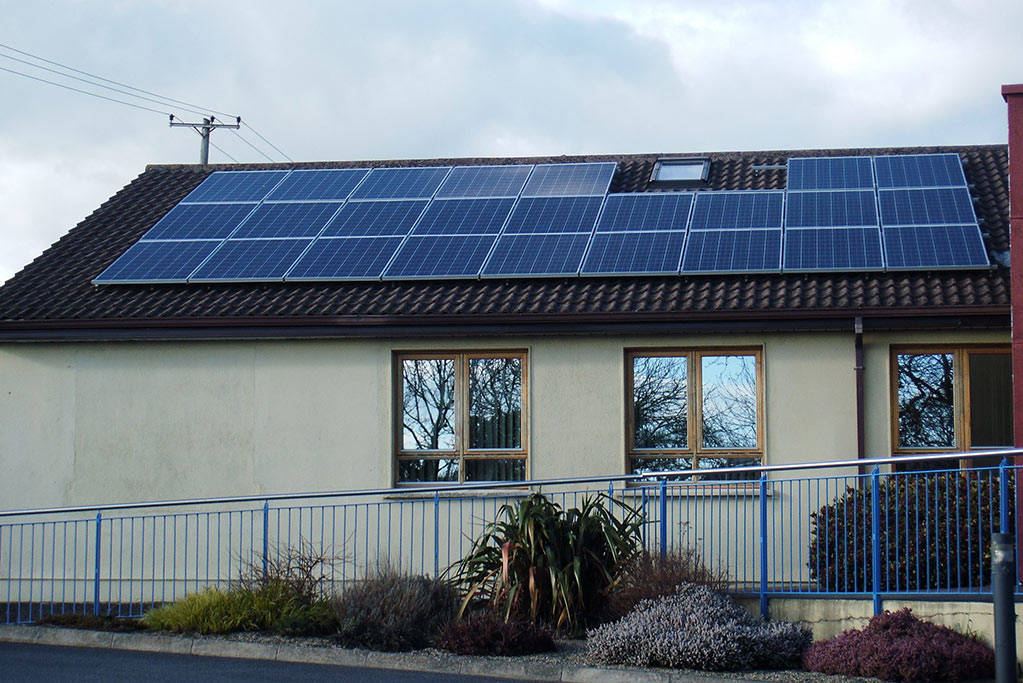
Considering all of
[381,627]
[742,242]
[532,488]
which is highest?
[742,242]

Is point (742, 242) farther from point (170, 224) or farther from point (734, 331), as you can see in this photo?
point (170, 224)

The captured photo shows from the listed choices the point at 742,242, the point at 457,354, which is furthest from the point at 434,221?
the point at 742,242

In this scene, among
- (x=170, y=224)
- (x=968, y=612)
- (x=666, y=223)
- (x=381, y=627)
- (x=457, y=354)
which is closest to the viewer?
(x=968, y=612)

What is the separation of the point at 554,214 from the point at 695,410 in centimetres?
393

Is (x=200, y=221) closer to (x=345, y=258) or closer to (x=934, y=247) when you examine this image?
(x=345, y=258)

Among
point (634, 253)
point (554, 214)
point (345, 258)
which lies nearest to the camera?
point (634, 253)

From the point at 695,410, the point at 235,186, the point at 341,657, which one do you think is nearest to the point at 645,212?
the point at 695,410

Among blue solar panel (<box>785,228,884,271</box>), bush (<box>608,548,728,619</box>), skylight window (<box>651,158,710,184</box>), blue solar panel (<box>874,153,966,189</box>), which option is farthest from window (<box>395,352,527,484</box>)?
blue solar panel (<box>874,153,966,189</box>)

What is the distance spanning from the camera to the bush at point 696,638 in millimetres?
10016

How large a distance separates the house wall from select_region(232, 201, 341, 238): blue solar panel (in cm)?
257

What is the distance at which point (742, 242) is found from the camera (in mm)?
15805

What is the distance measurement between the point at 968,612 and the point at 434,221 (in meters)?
9.51

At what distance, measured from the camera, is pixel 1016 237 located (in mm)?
11633

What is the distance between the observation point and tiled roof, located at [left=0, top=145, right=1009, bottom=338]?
14.1m
